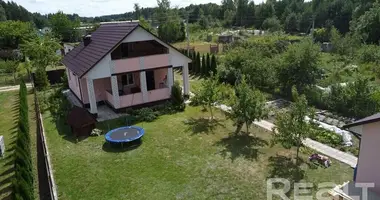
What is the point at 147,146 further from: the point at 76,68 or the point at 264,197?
the point at 76,68

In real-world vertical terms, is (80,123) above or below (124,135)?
above

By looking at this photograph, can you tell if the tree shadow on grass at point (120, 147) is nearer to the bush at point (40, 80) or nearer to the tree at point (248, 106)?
the tree at point (248, 106)

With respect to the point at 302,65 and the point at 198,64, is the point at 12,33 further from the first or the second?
the point at 302,65

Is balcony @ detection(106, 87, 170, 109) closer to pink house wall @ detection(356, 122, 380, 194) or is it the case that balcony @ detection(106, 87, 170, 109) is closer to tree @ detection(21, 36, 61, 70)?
tree @ detection(21, 36, 61, 70)

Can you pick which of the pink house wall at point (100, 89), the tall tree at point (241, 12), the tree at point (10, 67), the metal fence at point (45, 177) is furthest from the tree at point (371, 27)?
the tall tree at point (241, 12)

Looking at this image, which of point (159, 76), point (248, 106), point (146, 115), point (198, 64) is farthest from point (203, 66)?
point (248, 106)

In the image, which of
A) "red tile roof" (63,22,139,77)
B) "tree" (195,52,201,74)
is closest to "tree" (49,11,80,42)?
"tree" (195,52,201,74)

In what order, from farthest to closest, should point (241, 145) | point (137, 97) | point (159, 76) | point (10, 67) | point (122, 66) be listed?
point (10, 67)
point (159, 76)
point (137, 97)
point (122, 66)
point (241, 145)
